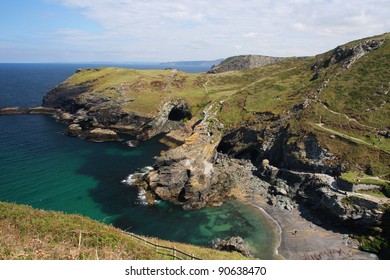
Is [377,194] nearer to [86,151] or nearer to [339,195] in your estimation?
[339,195]

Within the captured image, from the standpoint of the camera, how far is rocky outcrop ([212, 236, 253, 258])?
42219 millimetres

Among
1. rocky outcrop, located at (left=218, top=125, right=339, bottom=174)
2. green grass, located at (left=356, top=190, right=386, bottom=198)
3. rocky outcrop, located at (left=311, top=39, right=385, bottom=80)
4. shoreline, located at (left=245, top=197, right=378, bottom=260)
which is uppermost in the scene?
rocky outcrop, located at (left=311, top=39, right=385, bottom=80)

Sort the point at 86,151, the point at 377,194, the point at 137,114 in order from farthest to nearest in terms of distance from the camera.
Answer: the point at 137,114, the point at 86,151, the point at 377,194

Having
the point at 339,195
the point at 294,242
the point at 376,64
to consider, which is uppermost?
the point at 376,64

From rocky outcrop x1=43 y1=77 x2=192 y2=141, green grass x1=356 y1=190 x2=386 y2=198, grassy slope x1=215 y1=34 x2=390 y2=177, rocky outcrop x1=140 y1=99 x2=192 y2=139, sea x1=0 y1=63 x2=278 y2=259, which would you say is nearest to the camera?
sea x1=0 y1=63 x2=278 y2=259

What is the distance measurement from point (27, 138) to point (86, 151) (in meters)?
24.4

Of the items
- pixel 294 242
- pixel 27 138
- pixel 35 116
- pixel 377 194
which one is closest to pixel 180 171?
pixel 294 242

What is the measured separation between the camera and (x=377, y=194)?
50.3 meters

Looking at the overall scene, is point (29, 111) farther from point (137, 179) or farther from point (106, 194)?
point (106, 194)

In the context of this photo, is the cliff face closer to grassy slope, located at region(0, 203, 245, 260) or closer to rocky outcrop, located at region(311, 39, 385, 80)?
rocky outcrop, located at region(311, 39, 385, 80)

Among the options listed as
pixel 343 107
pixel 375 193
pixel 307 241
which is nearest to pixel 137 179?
pixel 307 241

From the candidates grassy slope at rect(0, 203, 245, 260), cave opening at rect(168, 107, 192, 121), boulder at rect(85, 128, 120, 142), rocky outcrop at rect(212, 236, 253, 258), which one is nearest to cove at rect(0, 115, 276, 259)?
rocky outcrop at rect(212, 236, 253, 258)

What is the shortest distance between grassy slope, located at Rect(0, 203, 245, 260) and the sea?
2281 centimetres

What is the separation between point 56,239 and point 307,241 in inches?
1549
